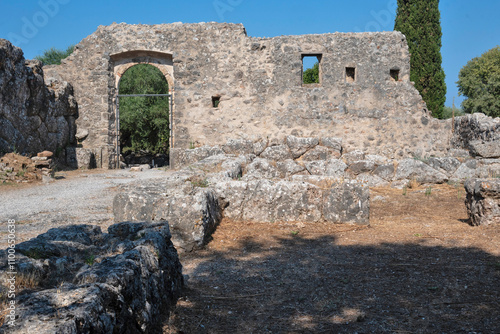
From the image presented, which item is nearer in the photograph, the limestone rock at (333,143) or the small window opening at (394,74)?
the limestone rock at (333,143)

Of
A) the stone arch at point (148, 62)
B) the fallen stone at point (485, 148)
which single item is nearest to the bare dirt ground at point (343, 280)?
the fallen stone at point (485, 148)

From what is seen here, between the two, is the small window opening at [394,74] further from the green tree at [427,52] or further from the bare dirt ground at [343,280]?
the bare dirt ground at [343,280]

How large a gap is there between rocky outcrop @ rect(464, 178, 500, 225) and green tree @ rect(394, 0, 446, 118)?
1359 cm

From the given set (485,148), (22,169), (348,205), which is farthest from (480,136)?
(22,169)

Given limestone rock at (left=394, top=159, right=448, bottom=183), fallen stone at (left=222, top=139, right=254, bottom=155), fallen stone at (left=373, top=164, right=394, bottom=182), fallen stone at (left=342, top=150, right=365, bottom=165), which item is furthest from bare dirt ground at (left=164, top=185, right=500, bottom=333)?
fallen stone at (left=222, top=139, right=254, bottom=155)

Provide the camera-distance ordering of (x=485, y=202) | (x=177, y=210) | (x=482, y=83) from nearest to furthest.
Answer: (x=177, y=210) → (x=485, y=202) → (x=482, y=83)

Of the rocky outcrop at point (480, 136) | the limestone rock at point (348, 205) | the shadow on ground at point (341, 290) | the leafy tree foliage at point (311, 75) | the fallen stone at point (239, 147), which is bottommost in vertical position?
the shadow on ground at point (341, 290)

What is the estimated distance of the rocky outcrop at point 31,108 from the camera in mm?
10453

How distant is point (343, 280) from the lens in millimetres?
3453

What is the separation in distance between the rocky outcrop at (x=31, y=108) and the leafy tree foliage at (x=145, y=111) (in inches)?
335

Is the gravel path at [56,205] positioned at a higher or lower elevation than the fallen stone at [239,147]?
lower

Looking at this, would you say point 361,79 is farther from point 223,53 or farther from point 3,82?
point 3,82

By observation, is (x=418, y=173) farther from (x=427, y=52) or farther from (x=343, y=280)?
(x=427, y=52)

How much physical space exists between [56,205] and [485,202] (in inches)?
245
